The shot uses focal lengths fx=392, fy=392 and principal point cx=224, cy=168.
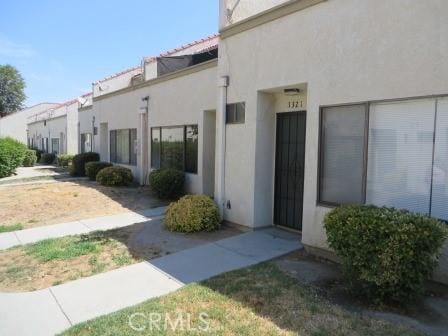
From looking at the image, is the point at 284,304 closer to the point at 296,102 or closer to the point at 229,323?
the point at 229,323

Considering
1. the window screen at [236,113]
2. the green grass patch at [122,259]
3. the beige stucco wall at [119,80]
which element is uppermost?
the beige stucco wall at [119,80]

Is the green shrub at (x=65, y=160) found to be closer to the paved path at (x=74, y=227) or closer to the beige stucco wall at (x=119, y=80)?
the beige stucco wall at (x=119, y=80)

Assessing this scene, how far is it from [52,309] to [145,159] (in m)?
10.3

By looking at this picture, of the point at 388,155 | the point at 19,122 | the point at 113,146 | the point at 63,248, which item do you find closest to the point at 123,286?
the point at 63,248

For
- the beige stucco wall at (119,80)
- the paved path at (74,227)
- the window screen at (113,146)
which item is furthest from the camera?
the beige stucco wall at (119,80)

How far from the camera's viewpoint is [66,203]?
1223cm

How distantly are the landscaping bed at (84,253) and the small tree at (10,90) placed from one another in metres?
63.7

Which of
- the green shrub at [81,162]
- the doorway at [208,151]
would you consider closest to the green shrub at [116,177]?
the green shrub at [81,162]

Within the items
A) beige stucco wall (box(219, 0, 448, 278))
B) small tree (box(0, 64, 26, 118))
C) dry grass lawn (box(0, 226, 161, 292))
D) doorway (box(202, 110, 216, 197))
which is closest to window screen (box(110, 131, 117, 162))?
doorway (box(202, 110, 216, 197))

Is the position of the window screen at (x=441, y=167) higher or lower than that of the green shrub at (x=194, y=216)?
higher

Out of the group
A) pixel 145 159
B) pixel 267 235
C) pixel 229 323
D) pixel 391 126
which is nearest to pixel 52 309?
pixel 229 323

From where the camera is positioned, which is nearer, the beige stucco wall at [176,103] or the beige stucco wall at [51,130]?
the beige stucco wall at [176,103]

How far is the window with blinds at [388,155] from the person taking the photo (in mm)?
5025

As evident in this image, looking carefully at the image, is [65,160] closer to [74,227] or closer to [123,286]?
[74,227]
